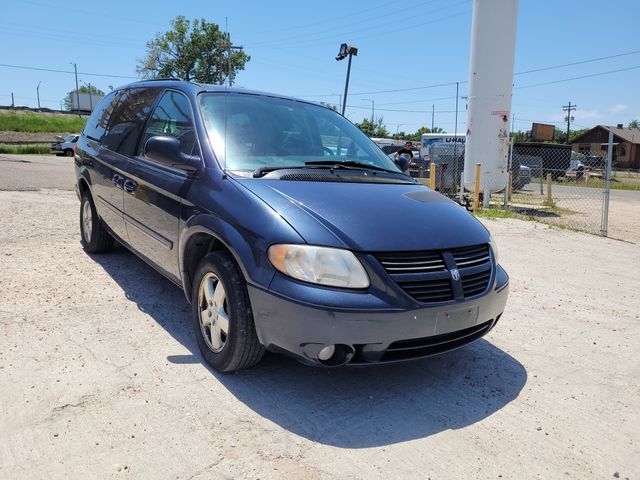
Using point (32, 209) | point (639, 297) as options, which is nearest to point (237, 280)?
point (639, 297)

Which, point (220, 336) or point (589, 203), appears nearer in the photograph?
point (220, 336)

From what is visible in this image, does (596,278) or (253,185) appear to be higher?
(253,185)

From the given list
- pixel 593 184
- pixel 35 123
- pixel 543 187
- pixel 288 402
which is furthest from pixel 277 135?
pixel 35 123

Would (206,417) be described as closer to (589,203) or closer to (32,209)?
(32,209)

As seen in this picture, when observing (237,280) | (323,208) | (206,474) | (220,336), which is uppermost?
(323,208)

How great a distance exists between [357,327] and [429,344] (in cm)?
50

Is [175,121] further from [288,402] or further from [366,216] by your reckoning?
[288,402]

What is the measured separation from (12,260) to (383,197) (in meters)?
4.22

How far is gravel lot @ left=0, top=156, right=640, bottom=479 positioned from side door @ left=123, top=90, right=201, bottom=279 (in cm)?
56

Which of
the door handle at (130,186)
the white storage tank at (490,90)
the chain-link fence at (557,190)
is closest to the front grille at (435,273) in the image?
the door handle at (130,186)

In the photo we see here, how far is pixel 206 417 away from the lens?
2.71 m

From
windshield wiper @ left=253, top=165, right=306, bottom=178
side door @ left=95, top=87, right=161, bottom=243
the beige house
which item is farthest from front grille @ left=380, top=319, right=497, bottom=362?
the beige house

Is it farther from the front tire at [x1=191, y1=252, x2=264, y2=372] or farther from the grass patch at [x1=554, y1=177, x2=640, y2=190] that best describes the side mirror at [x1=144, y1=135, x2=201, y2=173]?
the grass patch at [x1=554, y1=177, x2=640, y2=190]

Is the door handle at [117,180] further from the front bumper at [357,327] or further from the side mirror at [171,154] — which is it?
the front bumper at [357,327]
